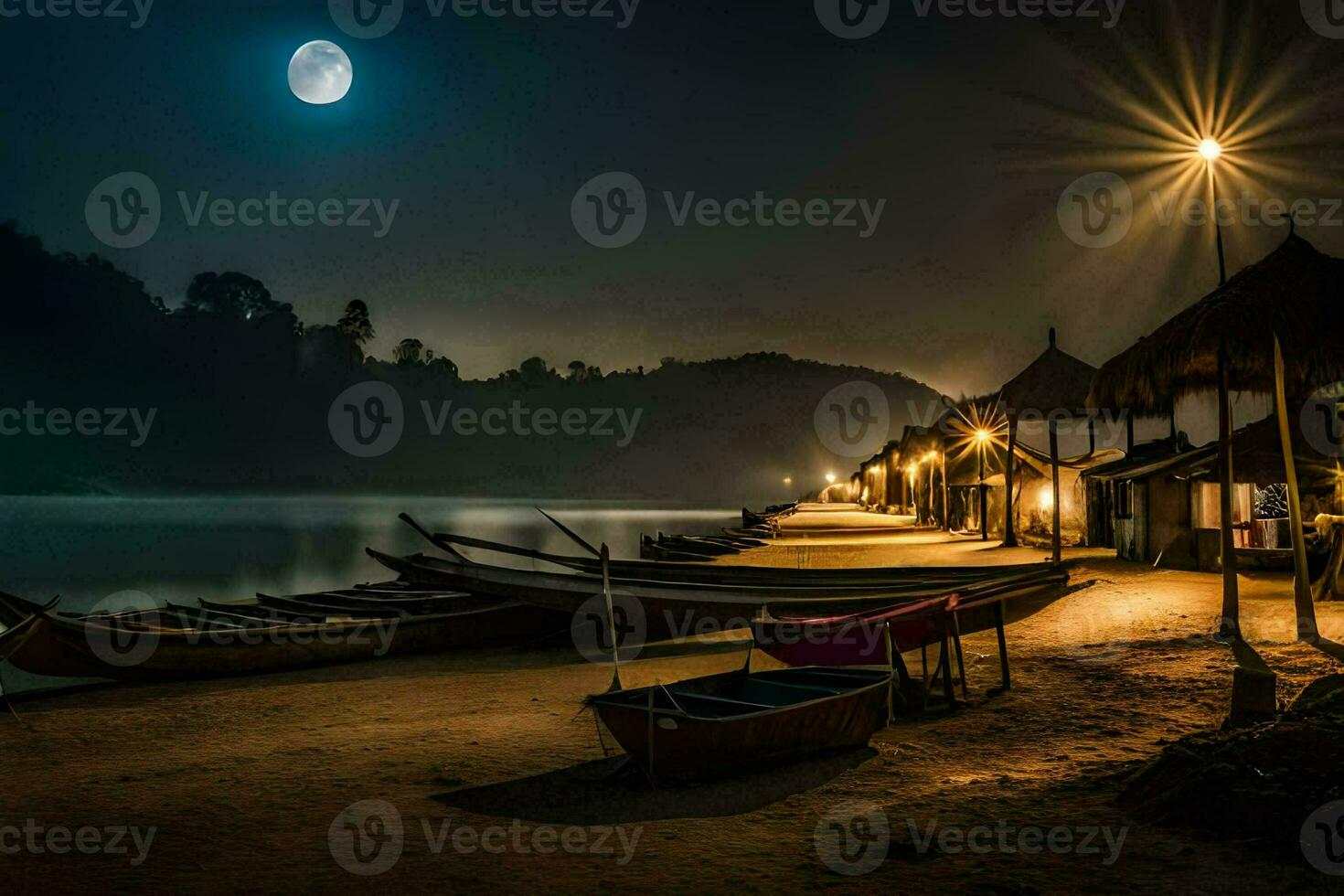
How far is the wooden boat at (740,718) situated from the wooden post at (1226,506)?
5.40m

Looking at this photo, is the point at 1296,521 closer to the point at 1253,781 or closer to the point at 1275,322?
the point at 1275,322

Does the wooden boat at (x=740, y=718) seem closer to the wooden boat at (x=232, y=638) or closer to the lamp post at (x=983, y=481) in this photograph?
the wooden boat at (x=232, y=638)

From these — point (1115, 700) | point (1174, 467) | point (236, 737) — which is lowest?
point (236, 737)

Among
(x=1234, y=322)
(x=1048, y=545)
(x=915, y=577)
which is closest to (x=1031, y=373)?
(x=1048, y=545)

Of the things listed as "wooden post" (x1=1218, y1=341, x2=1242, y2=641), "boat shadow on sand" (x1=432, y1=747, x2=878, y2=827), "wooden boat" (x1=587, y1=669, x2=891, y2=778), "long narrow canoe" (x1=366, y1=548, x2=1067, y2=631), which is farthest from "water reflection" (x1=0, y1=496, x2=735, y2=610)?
"wooden post" (x1=1218, y1=341, x2=1242, y2=641)

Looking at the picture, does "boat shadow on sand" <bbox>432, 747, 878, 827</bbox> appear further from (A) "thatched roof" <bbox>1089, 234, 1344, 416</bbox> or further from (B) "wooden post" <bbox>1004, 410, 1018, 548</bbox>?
(B) "wooden post" <bbox>1004, 410, 1018, 548</bbox>

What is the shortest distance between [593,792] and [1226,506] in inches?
341

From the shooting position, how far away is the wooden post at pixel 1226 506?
34.6 feet

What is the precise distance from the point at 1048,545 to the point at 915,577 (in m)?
11.9

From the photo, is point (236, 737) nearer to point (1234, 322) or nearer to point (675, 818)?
point (675, 818)

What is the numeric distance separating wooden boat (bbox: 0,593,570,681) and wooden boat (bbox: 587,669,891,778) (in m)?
7.95

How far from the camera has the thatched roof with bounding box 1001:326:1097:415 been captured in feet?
131

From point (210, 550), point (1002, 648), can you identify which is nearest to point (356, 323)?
point (210, 550)

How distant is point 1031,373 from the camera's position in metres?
41.5
